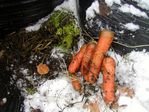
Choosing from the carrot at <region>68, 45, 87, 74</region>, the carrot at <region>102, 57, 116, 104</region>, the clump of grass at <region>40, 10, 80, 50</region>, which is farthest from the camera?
the clump of grass at <region>40, 10, 80, 50</region>

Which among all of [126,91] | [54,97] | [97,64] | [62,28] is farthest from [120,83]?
[62,28]

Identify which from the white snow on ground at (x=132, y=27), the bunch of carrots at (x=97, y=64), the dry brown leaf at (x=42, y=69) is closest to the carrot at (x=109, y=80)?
the bunch of carrots at (x=97, y=64)

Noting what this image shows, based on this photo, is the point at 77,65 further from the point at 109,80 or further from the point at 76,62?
the point at 109,80

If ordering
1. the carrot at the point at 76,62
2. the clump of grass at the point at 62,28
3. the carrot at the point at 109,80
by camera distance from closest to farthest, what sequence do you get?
the carrot at the point at 109,80
the carrot at the point at 76,62
the clump of grass at the point at 62,28

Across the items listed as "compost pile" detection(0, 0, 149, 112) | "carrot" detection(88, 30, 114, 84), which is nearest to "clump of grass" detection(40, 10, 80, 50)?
"compost pile" detection(0, 0, 149, 112)

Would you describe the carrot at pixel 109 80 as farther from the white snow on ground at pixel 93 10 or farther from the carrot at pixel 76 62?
the white snow on ground at pixel 93 10

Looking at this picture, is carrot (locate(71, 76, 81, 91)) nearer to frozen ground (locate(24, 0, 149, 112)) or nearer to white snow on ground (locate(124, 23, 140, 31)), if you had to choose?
frozen ground (locate(24, 0, 149, 112))

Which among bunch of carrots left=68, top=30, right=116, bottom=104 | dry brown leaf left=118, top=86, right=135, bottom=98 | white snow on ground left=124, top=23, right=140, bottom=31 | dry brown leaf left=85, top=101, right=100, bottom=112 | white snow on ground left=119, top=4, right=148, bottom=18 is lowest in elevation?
dry brown leaf left=85, top=101, right=100, bottom=112
